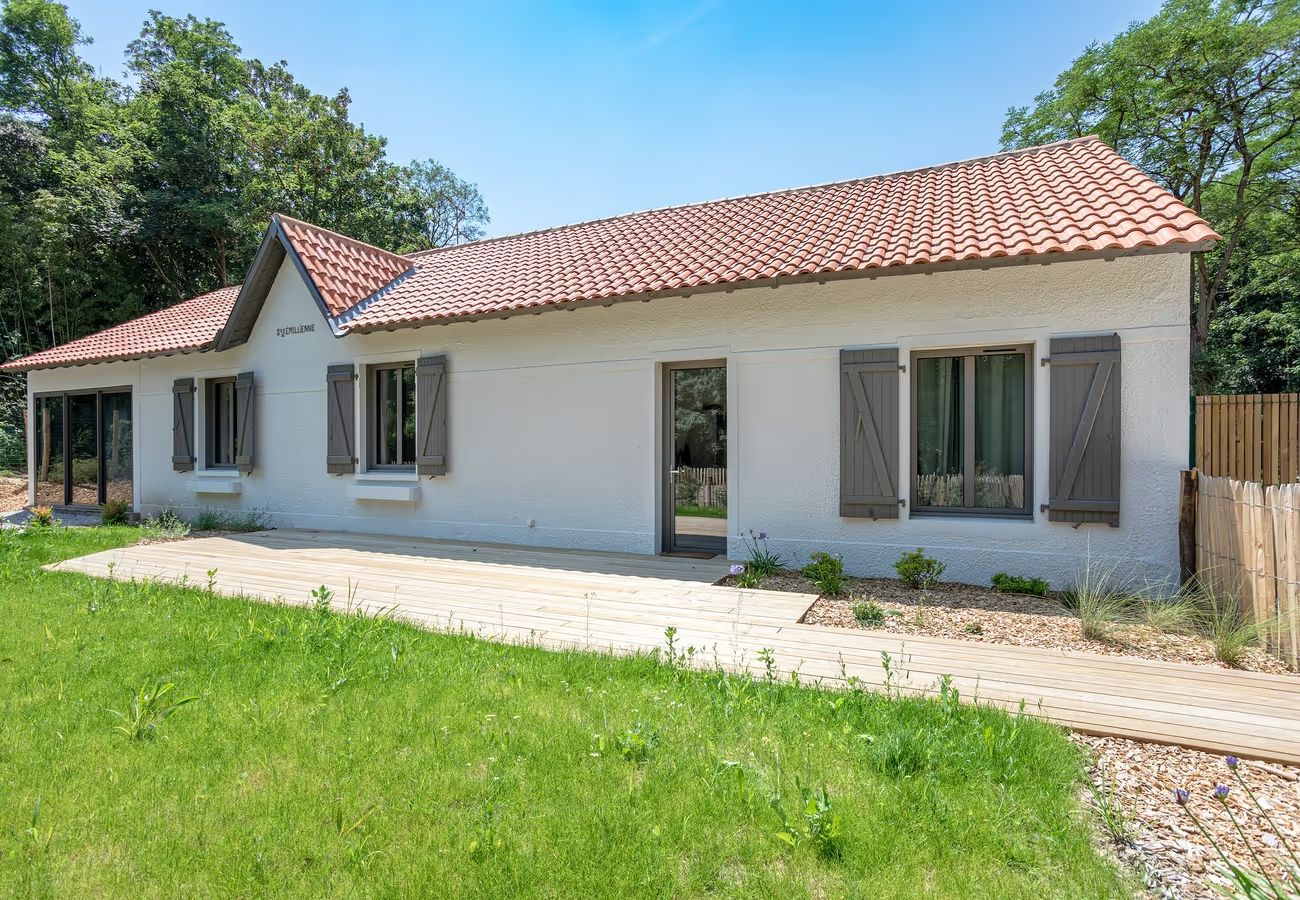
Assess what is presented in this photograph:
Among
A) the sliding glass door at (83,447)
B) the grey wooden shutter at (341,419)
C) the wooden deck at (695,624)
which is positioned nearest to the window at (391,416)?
the grey wooden shutter at (341,419)

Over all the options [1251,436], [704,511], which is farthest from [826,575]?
[1251,436]

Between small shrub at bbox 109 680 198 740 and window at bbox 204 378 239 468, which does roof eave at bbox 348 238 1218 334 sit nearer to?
window at bbox 204 378 239 468

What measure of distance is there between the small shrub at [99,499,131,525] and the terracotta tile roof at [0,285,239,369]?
2.74 m

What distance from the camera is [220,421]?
39.9ft

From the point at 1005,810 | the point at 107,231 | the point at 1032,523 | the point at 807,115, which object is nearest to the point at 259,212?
the point at 107,231

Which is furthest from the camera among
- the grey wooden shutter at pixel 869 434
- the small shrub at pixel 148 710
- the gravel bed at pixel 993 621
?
the grey wooden shutter at pixel 869 434

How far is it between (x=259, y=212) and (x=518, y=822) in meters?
24.9

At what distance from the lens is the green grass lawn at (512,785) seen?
2.16m

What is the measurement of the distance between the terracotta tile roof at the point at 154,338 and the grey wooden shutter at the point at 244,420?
84cm

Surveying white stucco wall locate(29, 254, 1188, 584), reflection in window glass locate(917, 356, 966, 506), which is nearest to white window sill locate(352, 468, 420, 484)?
white stucco wall locate(29, 254, 1188, 584)

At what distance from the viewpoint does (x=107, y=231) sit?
66.8 feet

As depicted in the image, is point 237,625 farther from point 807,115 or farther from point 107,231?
point 107,231

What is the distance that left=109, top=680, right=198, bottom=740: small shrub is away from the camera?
10.2 feet

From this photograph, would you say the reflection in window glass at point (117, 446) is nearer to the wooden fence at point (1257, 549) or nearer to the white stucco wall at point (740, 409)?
the white stucco wall at point (740, 409)
